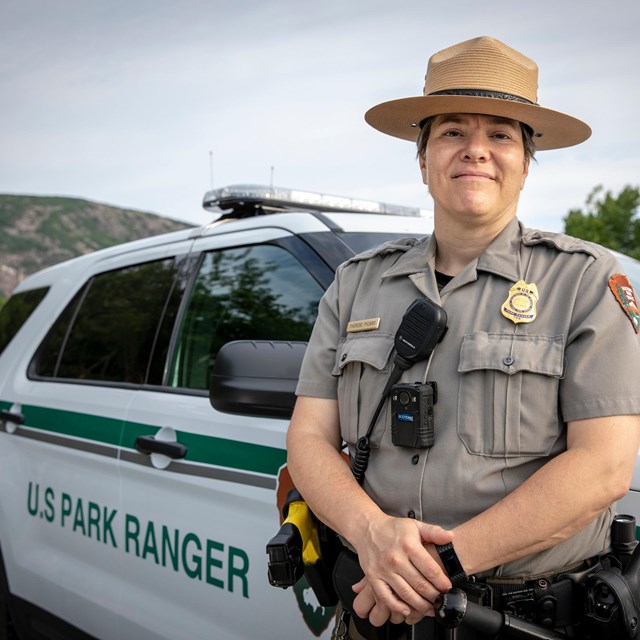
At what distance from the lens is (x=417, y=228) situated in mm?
2559

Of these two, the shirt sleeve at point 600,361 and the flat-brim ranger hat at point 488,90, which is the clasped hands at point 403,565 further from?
the flat-brim ranger hat at point 488,90

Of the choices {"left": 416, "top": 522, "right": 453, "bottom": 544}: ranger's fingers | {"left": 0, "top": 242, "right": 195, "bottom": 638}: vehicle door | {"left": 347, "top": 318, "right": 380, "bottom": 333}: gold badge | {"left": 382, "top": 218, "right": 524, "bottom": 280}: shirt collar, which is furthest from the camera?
{"left": 0, "top": 242, "right": 195, "bottom": 638}: vehicle door

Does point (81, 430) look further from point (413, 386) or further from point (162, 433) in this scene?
point (413, 386)

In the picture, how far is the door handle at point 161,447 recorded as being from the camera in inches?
98.7

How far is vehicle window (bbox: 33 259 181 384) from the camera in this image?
2893 mm

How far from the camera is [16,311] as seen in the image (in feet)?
12.6

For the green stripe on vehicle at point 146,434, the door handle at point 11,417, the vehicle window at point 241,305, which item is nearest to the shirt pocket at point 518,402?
the green stripe on vehicle at point 146,434

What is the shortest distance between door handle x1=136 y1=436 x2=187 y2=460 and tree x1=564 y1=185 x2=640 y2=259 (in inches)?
1451

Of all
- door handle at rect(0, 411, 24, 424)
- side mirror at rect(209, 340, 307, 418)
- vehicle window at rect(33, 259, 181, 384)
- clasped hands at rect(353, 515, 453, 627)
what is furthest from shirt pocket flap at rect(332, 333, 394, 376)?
door handle at rect(0, 411, 24, 424)

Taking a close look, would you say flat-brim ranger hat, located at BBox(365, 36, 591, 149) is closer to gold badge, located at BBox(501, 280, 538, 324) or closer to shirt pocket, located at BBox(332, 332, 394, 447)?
gold badge, located at BBox(501, 280, 538, 324)

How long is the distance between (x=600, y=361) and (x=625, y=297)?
146mm

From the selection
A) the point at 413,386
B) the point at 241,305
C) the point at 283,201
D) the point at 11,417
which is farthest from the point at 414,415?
the point at 11,417

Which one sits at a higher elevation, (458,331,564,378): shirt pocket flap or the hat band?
the hat band

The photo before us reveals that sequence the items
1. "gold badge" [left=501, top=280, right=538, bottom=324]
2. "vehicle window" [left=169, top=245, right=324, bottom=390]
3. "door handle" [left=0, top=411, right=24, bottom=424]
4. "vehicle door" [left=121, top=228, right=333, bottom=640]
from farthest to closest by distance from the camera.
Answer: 1. "door handle" [left=0, top=411, right=24, bottom=424]
2. "vehicle window" [left=169, top=245, right=324, bottom=390]
3. "vehicle door" [left=121, top=228, right=333, bottom=640]
4. "gold badge" [left=501, top=280, right=538, bottom=324]
